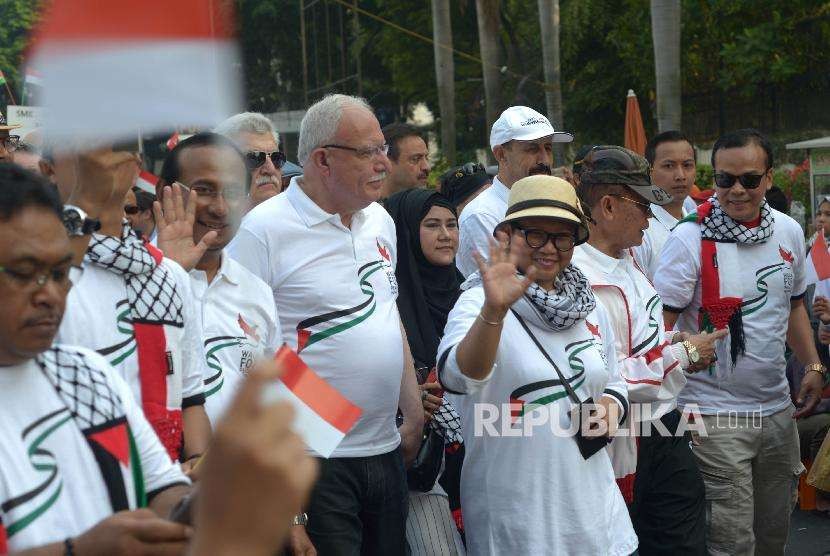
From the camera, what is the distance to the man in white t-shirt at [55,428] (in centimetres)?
237

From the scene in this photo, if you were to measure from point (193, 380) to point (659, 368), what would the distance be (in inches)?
90.7

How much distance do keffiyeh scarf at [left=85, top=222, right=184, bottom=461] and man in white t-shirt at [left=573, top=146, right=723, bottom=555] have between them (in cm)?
221

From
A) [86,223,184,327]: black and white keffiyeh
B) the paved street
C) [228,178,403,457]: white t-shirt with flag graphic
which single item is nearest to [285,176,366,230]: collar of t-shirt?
[228,178,403,457]: white t-shirt with flag graphic

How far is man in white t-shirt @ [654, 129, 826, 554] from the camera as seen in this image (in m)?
5.98

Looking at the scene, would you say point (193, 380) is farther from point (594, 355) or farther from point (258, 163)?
point (258, 163)

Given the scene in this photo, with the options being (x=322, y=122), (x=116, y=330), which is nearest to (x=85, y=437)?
(x=116, y=330)

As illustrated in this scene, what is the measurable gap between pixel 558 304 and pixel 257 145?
176cm

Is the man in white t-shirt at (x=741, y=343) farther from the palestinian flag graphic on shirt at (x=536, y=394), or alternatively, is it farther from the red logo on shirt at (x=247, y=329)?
the red logo on shirt at (x=247, y=329)

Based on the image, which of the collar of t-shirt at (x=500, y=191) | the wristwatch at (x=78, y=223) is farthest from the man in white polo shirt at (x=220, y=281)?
the collar of t-shirt at (x=500, y=191)

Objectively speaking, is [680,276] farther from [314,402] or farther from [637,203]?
[314,402]

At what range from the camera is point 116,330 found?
10.5 ft

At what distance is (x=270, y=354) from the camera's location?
4.16 meters

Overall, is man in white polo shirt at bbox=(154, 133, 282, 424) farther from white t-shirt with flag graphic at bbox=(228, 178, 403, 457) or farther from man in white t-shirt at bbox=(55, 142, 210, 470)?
man in white t-shirt at bbox=(55, 142, 210, 470)

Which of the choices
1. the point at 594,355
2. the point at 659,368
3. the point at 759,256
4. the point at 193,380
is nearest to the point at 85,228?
the point at 193,380
